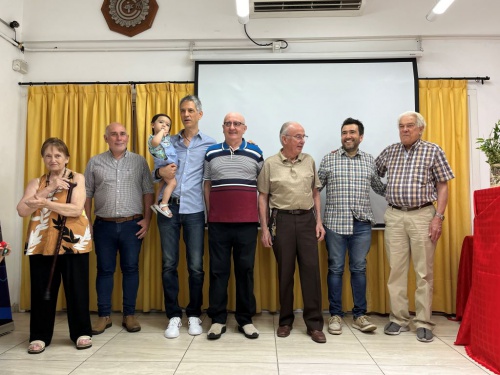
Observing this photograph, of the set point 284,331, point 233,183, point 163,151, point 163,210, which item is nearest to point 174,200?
point 163,210

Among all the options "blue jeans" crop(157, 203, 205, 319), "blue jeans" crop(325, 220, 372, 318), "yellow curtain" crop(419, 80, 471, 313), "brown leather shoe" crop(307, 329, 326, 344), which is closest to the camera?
"brown leather shoe" crop(307, 329, 326, 344)

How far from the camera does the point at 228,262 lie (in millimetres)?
2779

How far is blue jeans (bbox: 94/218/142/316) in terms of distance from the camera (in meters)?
2.92

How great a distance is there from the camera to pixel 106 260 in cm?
292

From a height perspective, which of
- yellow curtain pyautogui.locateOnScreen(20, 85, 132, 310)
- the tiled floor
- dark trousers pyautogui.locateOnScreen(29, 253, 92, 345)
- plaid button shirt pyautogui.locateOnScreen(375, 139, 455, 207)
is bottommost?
the tiled floor

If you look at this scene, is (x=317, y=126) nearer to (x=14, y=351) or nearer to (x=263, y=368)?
(x=263, y=368)

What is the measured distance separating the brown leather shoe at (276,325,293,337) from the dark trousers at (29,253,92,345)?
1313mm

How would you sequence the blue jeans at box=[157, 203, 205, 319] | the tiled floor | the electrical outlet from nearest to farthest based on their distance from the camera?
the tiled floor, the blue jeans at box=[157, 203, 205, 319], the electrical outlet

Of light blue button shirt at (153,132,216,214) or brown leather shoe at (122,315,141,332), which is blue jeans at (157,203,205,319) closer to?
light blue button shirt at (153,132,216,214)

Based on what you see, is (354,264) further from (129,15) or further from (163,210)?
(129,15)

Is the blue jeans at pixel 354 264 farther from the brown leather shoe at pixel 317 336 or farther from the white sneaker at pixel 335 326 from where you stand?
the brown leather shoe at pixel 317 336

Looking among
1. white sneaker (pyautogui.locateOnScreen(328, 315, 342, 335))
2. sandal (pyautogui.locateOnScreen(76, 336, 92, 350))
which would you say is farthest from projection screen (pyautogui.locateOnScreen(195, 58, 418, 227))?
sandal (pyautogui.locateOnScreen(76, 336, 92, 350))

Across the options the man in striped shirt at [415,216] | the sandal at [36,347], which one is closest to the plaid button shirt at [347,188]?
the man in striped shirt at [415,216]

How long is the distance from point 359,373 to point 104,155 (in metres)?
2.37
